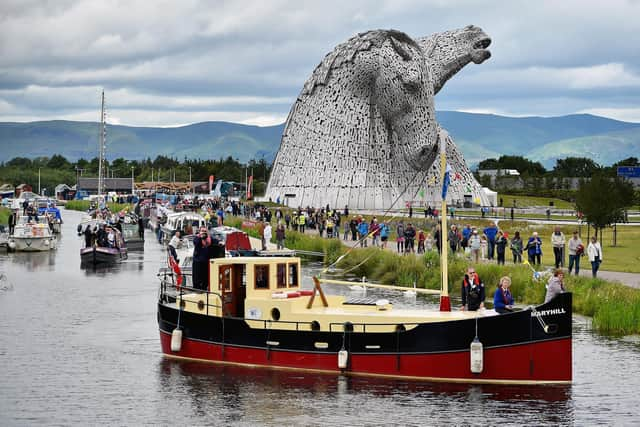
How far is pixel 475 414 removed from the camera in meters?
23.9

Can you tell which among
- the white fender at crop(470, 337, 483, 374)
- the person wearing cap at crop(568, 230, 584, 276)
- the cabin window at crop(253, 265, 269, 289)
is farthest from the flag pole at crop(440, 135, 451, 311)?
the person wearing cap at crop(568, 230, 584, 276)

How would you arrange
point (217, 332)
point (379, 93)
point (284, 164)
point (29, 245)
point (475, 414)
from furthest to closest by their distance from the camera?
1. point (284, 164)
2. point (379, 93)
3. point (29, 245)
4. point (217, 332)
5. point (475, 414)

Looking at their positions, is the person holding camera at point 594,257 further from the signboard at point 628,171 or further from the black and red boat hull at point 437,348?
the signboard at point 628,171

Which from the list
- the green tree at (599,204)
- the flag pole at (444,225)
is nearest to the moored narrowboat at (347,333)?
the flag pole at (444,225)

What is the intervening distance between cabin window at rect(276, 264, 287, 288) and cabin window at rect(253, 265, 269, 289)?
1.00ft

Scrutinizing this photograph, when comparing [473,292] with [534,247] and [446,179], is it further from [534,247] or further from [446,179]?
[534,247]

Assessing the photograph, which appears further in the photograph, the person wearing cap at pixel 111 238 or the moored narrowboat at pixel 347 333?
the person wearing cap at pixel 111 238

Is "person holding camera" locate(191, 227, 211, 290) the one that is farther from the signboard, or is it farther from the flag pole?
the signboard

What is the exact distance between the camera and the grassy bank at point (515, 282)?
34188mm

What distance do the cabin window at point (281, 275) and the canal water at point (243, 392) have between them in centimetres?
241

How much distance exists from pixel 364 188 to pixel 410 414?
67.3m

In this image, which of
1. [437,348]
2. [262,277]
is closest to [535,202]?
[262,277]

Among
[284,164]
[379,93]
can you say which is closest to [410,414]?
[379,93]

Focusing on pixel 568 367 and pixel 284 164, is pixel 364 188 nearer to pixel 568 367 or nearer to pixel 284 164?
pixel 284 164
